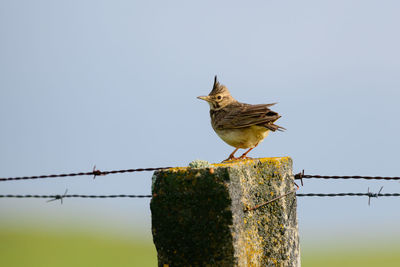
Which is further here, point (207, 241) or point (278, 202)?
point (278, 202)

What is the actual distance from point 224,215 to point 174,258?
538 millimetres

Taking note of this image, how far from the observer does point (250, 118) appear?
6.20 metres

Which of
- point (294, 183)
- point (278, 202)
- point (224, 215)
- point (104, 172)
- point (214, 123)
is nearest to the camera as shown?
point (224, 215)

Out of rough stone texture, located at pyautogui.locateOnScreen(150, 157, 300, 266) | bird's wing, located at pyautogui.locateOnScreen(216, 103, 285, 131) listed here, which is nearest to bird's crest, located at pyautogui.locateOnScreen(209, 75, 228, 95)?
bird's wing, located at pyautogui.locateOnScreen(216, 103, 285, 131)

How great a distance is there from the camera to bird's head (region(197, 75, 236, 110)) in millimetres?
7773

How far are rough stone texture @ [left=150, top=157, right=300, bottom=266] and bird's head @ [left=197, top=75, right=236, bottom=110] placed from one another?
3.89 metres

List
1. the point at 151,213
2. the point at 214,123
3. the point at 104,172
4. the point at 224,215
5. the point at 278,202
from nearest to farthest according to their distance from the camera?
the point at 224,215
the point at 151,213
the point at 278,202
the point at 104,172
the point at 214,123

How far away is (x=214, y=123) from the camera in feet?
22.6

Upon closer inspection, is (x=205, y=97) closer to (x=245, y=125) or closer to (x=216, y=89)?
(x=216, y=89)

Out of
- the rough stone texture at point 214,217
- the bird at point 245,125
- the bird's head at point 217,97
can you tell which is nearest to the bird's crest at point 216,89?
the bird's head at point 217,97

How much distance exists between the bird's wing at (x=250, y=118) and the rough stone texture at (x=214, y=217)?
2.12 meters

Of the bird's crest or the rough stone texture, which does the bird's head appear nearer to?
the bird's crest

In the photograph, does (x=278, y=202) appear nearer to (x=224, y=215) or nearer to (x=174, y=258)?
(x=224, y=215)

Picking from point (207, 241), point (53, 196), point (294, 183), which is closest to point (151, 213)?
point (207, 241)
